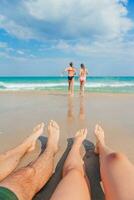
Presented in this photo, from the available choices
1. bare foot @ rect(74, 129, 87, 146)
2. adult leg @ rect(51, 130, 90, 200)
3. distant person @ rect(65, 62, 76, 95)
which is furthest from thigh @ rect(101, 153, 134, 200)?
distant person @ rect(65, 62, 76, 95)

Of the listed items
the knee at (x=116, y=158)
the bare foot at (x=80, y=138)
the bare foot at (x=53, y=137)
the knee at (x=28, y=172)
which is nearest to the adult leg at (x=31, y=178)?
the knee at (x=28, y=172)

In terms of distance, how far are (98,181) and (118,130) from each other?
2741 mm

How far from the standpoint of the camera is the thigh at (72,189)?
7.06ft

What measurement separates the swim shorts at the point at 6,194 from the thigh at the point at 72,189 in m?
0.29

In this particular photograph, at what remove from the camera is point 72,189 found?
2.26 m

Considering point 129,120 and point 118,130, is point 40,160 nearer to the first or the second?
point 118,130

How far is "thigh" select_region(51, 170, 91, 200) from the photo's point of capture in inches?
84.7

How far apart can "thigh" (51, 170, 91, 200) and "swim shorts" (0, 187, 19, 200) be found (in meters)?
0.29

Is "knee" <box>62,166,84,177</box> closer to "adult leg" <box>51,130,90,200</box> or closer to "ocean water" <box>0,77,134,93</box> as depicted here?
"adult leg" <box>51,130,90,200</box>

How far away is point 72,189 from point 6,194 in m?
0.48

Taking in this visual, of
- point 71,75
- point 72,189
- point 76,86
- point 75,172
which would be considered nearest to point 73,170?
point 75,172

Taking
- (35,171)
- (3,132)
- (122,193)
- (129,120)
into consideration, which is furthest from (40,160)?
(129,120)

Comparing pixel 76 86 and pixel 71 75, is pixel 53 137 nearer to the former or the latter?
pixel 71 75

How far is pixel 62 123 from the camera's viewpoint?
6672 mm
